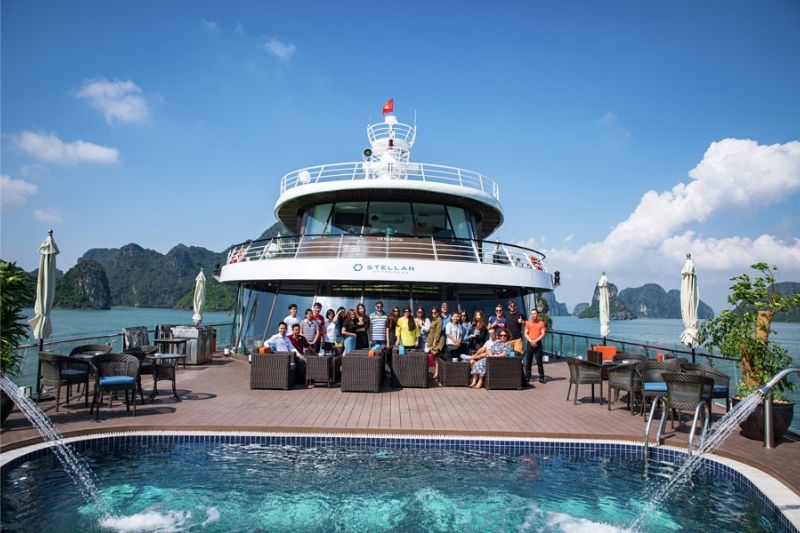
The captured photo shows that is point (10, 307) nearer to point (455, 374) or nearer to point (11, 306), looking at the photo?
point (11, 306)

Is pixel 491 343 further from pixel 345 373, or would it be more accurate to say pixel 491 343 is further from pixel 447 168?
pixel 447 168

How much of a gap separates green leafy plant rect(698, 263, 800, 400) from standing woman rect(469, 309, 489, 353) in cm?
493

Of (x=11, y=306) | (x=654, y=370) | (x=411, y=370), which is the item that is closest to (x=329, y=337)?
(x=411, y=370)

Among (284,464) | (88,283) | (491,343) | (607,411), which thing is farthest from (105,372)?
(88,283)

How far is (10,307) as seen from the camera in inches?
275

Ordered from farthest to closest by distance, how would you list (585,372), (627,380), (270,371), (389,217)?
(389,217) → (270,371) → (585,372) → (627,380)

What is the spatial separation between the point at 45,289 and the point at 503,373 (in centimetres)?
804

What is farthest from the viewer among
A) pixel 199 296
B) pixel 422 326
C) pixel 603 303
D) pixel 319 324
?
pixel 199 296

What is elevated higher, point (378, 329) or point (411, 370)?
point (378, 329)

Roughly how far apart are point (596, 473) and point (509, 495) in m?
1.26

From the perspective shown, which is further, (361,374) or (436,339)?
(436,339)

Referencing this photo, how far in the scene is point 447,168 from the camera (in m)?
14.8

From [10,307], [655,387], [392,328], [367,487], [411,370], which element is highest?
[10,307]

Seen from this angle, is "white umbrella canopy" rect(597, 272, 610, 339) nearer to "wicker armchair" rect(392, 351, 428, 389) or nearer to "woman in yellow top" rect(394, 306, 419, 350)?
"woman in yellow top" rect(394, 306, 419, 350)
